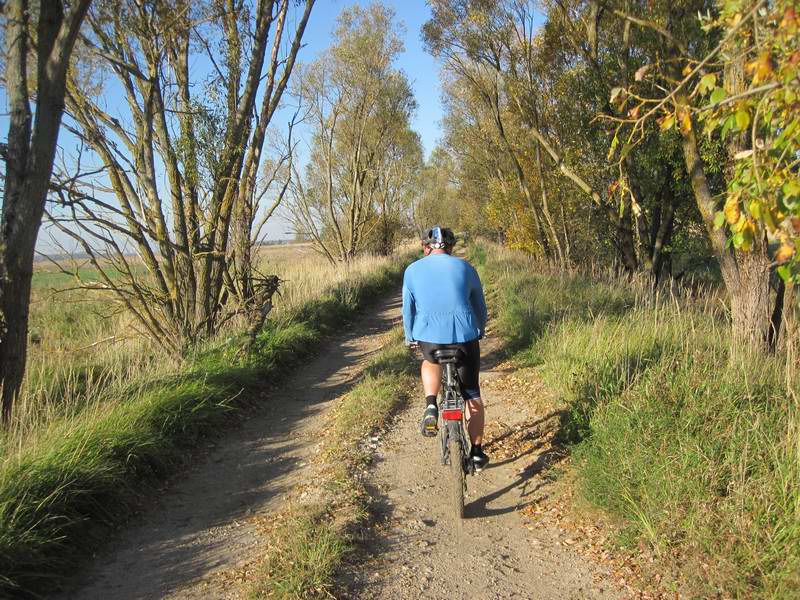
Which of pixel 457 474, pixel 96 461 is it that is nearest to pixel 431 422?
pixel 457 474

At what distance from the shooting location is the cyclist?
4238 mm

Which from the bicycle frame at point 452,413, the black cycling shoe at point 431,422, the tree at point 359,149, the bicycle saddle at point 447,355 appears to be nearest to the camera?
the bicycle frame at point 452,413

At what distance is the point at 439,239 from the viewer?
4.41 m

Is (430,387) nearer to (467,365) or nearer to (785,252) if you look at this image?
(467,365)

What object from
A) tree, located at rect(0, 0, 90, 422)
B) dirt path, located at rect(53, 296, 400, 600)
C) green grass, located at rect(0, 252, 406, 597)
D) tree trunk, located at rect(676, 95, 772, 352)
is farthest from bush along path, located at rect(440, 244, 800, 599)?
tree, located at rect(0, 0, 90, 422)

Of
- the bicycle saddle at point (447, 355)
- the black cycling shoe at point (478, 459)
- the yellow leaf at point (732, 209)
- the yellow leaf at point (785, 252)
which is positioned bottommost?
the black cycling shoe at point (478, 459)

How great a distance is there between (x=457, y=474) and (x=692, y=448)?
1.58 meters

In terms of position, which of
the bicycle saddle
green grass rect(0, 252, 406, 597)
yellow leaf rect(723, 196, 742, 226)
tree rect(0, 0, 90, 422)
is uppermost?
tree rect(0, 0, 90, 422)

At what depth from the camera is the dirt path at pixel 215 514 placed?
11.1 ft

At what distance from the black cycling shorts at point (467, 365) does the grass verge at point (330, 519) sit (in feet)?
3.85

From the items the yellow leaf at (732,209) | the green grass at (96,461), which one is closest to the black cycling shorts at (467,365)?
the yellow leaf at (732,209)

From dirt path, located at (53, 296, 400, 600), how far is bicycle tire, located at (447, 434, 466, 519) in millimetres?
1410

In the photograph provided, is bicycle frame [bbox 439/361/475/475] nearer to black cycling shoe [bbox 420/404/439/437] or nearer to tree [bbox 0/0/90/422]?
black cycling shoe [bbox 420/404/439/437]

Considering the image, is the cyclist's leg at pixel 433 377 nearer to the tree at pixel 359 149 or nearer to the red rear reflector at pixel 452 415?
the red rear reflector at pixel 452 415
